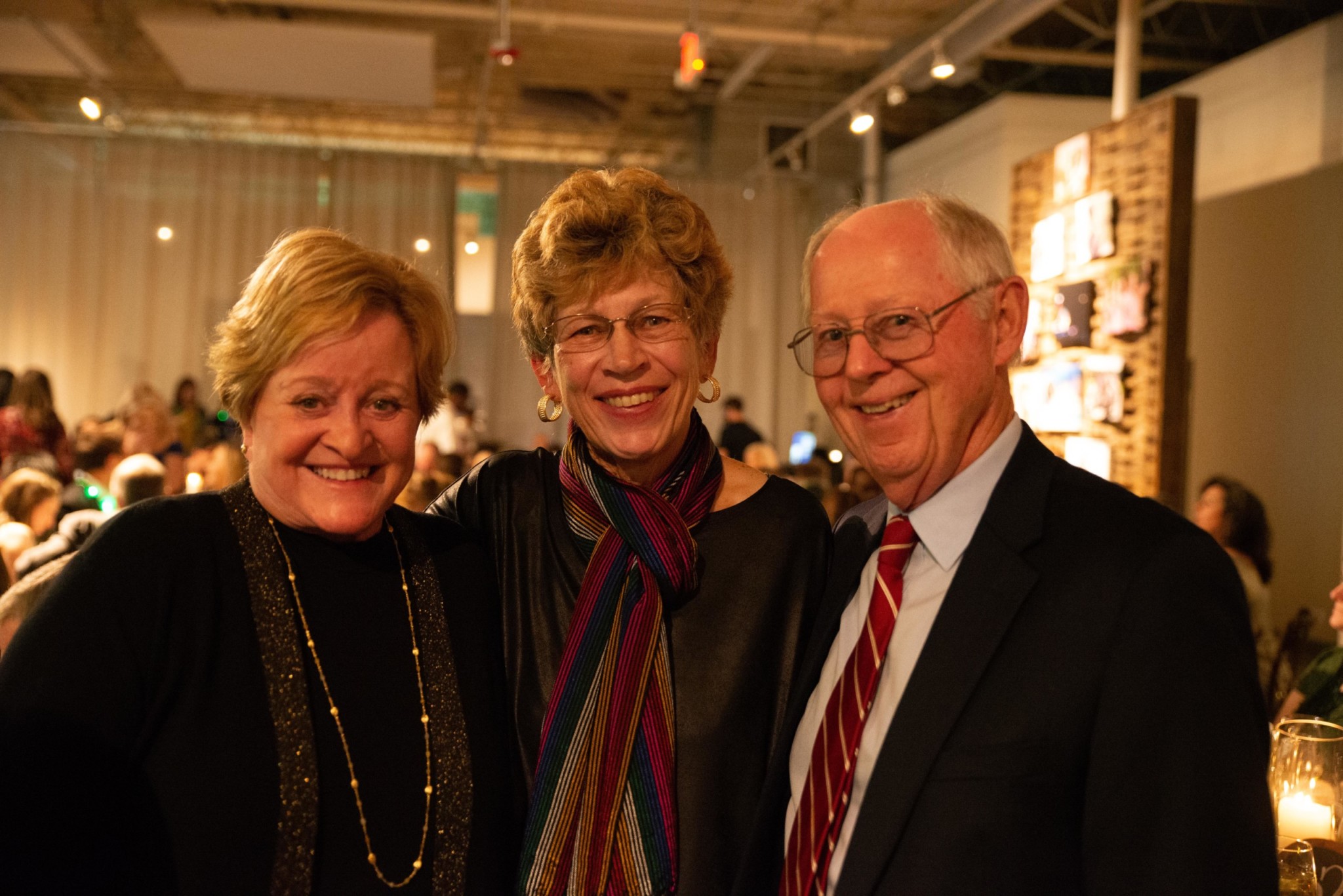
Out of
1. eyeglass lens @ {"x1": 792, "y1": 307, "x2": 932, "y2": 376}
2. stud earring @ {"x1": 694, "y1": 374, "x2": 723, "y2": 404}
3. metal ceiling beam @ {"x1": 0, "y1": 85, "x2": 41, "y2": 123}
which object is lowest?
stud earring @ {"x1": 694, "y1": 374, "x2": 723, "y2": 404}

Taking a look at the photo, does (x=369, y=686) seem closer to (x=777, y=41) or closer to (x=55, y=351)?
(x=777, y=41)

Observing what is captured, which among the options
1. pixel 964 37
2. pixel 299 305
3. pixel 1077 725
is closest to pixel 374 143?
pixel 964 37

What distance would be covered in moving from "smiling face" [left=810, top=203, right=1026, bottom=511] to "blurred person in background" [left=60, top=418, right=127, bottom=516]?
4446 millimetres

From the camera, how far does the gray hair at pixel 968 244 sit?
1.55 m

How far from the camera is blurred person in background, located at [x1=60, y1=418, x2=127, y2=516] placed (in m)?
5.14

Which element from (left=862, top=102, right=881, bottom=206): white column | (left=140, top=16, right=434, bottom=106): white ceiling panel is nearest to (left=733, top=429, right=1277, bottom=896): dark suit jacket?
(left=140, top=16, right=434, bottom=106): white ceiling panel

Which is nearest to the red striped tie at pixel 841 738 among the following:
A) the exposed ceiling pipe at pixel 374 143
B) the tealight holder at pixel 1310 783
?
the tealight holder at pixel 1310 783

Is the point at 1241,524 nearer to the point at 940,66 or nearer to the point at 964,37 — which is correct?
the point at 940,66

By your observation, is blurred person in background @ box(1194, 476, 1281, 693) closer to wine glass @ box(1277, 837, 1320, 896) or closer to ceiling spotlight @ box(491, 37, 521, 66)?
wine glass @ box(1277, 837, 1320, 896)

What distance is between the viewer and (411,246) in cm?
1303

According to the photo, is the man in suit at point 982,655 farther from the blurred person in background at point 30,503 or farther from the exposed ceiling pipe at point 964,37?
the exposed ceiling pipe at point 964,37

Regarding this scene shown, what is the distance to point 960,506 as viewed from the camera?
151 centimetres

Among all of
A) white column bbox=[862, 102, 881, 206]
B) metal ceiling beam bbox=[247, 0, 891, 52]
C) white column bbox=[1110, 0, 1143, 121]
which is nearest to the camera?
white column bbox=[1110, 0, 1143, 121]

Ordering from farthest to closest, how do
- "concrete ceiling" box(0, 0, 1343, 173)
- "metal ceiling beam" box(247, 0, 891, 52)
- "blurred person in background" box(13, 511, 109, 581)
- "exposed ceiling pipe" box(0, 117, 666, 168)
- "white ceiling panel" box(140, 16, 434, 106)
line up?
"exposed ceiling pipe" box(0, 117, 666, 168)
"metal ceiling beam" box(247, 0, 891, 52)
"concrete ceiling" box(0, 0, 1343, 173)
"white ceiling panel" box(140, 16, 434, 106)
"blurred person in background" box(13, 511, 109, 581)
